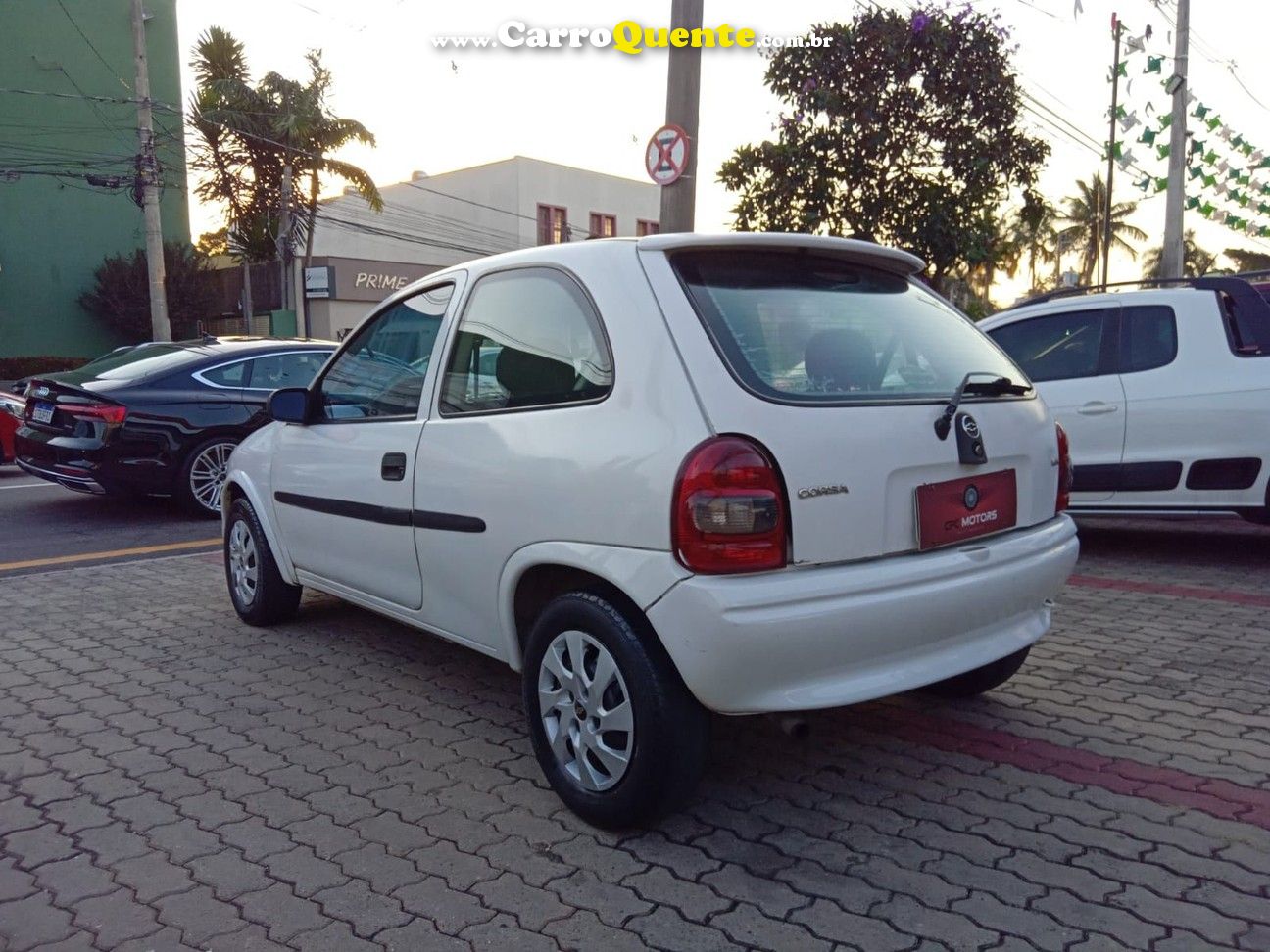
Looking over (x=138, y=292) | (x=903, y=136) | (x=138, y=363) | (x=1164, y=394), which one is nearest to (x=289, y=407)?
(x=1164, y=394)

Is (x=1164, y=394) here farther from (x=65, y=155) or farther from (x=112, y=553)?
(x=65, y=155)

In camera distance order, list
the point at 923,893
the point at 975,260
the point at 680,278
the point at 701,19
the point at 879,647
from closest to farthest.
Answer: the point at 923,893 < the point at 879,647 < the point at 680,278 < the point at 701,19 < the point at 975,260

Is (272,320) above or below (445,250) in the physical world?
below

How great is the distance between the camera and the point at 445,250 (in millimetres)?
39094

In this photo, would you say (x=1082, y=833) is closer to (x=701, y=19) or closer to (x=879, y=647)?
(x=879, y=647)

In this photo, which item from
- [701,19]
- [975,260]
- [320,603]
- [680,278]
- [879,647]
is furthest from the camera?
[975,260]

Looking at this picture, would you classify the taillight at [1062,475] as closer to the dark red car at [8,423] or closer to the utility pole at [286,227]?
the dark red car at [8,423]

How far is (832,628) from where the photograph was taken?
Answer: 2.66m

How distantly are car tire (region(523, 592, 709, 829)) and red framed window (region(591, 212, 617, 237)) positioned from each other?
37.7 m

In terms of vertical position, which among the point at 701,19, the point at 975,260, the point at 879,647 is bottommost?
the point at 879,647

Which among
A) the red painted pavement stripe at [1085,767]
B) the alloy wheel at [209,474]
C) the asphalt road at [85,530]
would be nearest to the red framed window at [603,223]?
the asphalt road at [85,530]

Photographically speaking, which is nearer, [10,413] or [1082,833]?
[1082,833]

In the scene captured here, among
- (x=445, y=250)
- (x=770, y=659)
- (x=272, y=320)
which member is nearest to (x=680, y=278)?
(x=770, y=659)

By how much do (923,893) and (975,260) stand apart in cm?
986
